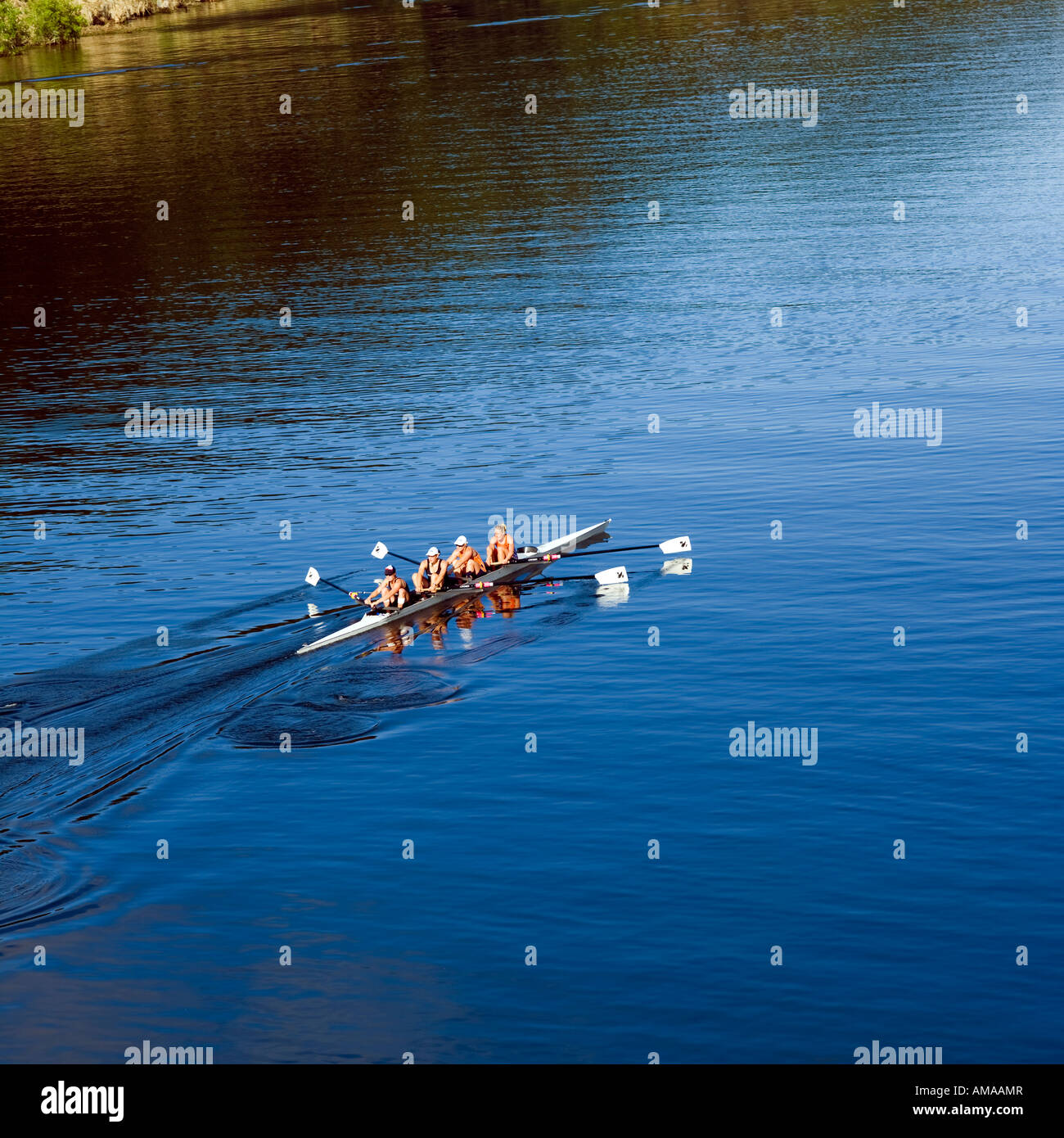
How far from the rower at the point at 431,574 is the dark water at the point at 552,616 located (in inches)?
51.1

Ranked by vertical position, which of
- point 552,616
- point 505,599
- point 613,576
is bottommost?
point 552,616

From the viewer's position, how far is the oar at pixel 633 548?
130 feet

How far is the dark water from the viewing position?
915 inches

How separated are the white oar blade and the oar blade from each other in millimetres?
1406

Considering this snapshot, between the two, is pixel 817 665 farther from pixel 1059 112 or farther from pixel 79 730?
pixel 1059 112

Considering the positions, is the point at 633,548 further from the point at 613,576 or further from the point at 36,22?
the point at 36,22

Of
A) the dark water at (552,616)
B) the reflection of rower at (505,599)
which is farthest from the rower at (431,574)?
the reflection of rower at (505,599)

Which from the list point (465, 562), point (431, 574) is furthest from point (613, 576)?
point (431, 574)

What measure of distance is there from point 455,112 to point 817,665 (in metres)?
87.6

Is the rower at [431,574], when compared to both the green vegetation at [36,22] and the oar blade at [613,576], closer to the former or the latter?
the oar blade at [613,576]

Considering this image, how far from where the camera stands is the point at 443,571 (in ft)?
124

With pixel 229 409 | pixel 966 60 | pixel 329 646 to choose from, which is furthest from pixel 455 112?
pixel 329 646

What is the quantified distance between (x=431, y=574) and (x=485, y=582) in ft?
5.52

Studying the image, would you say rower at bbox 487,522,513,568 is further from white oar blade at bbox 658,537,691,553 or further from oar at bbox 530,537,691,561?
white oar blade at bbox 658,537,691,553
